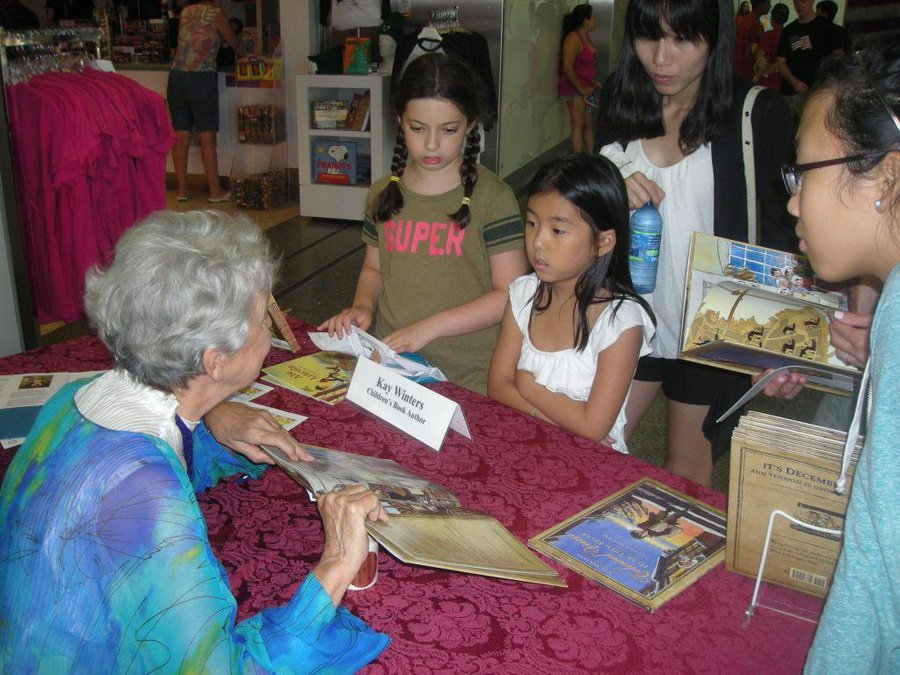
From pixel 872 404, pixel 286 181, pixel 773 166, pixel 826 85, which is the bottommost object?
pixel 286 181

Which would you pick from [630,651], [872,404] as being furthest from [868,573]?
[630,651]

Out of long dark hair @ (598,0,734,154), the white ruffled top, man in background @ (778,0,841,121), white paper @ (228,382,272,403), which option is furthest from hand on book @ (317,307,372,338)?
man in background @ (778,0,841,121)

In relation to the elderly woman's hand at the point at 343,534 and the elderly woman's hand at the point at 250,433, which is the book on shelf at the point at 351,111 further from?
the elderly woman's hand at the point at 343,534

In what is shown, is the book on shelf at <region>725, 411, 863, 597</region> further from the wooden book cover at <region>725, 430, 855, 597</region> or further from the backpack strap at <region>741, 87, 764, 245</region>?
the backpack strap at <region>741, 87, 764, 245</region>

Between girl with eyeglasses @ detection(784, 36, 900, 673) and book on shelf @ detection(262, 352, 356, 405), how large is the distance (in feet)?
3.72

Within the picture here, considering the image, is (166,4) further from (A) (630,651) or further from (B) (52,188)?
(A) (630,651)

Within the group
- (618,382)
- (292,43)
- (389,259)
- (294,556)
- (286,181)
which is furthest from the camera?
(286,181)

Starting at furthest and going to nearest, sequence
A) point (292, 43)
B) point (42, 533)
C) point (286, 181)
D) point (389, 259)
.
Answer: point (286, 181) → point (292, 43) → point (389, 259) → point (42, 533)

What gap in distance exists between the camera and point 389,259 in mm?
2303

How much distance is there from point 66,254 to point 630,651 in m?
3.26

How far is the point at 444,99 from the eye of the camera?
2092mm

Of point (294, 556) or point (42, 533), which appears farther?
point (294, 556)

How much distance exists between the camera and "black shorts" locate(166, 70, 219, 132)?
6.68m

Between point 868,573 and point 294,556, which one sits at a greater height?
point 868,573
